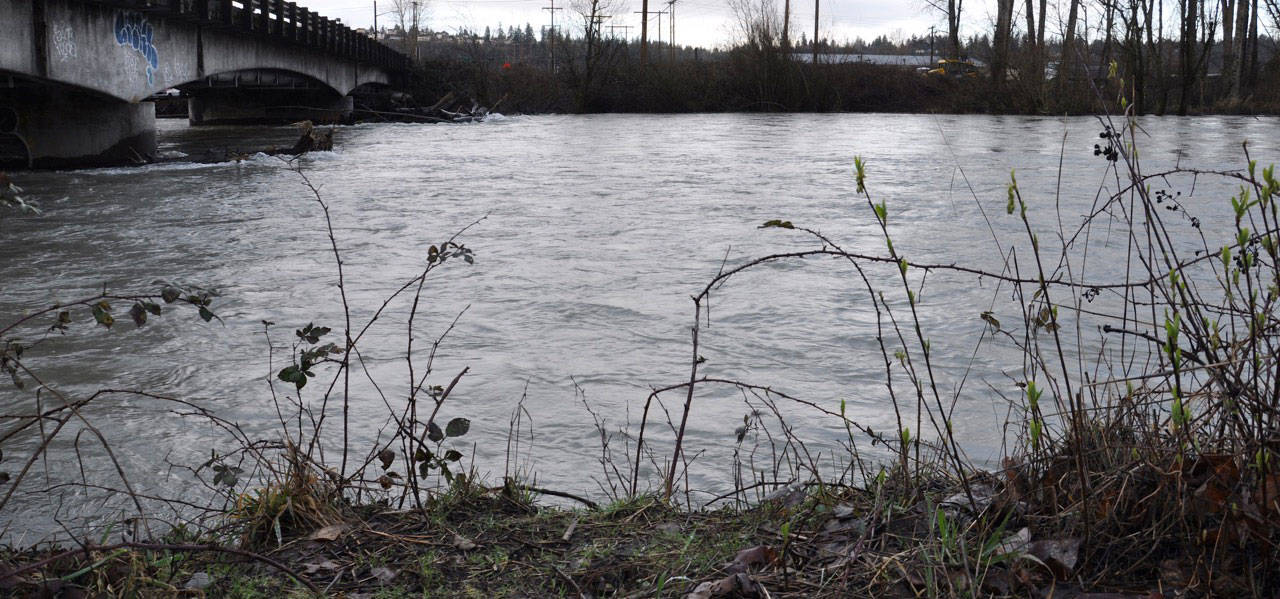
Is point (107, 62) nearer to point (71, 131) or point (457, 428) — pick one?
point (71, 131)

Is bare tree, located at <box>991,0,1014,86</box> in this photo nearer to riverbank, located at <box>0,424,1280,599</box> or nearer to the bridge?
the bridge

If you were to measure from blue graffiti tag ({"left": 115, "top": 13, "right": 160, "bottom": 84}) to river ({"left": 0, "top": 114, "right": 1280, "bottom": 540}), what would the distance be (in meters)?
1.97

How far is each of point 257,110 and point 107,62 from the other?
19.7 metres

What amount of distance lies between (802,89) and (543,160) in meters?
27.3

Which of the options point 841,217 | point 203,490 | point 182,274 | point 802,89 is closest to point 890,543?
point 203,490

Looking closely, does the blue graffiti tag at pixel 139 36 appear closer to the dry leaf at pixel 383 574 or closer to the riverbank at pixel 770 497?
the riverbank at pixel 770 497

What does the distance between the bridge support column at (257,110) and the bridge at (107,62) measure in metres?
9.15

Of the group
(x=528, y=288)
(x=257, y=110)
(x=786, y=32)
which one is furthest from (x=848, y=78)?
(x=528, y=288)

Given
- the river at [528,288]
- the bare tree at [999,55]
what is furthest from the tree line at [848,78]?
the river at [528,288]

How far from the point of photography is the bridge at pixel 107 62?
46.1 ft

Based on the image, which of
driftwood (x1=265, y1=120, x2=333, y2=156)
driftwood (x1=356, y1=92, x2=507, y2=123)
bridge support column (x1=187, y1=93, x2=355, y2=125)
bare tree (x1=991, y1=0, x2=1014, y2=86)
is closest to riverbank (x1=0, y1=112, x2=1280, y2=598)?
driftwood (x1=265, y1=120, x2=333, y2=156)

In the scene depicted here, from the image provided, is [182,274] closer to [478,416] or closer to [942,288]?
[478,416]

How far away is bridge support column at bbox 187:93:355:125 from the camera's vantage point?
111 ft

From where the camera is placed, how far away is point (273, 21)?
24.1 m
